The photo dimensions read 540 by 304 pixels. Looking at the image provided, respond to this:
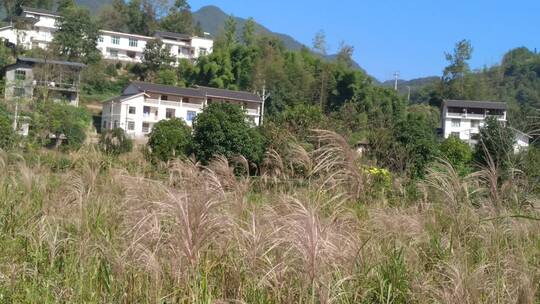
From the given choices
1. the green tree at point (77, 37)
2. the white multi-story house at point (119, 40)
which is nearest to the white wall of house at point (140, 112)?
the green tree at point (77, 37)

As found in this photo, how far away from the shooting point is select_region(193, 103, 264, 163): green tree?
2028 centimetres

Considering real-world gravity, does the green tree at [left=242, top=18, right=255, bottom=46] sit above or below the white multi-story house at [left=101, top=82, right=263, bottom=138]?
above

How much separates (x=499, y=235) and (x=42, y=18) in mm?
52645

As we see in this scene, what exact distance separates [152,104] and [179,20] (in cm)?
2143

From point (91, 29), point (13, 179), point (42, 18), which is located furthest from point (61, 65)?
point (13, 179)

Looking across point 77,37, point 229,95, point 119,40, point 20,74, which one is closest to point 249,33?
point 119,40

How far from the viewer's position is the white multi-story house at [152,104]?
1422 inches

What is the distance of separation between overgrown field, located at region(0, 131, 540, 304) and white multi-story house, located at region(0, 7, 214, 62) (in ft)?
150

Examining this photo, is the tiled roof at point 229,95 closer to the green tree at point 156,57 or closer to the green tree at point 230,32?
the green tree at point 156,57

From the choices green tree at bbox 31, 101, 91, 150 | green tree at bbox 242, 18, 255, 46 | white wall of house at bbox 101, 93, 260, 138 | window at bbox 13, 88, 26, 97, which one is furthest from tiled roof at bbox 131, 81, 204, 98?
green tree at bbox 242, 18, 255, 46

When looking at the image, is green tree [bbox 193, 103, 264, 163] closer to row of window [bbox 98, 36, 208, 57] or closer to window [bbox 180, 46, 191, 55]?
row of window [bbox 98, 36, 208, 57]

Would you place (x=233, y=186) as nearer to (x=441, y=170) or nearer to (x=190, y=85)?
(x=441, y=170)

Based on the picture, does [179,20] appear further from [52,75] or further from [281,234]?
[281,234]

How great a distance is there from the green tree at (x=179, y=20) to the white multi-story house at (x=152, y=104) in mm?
18007
